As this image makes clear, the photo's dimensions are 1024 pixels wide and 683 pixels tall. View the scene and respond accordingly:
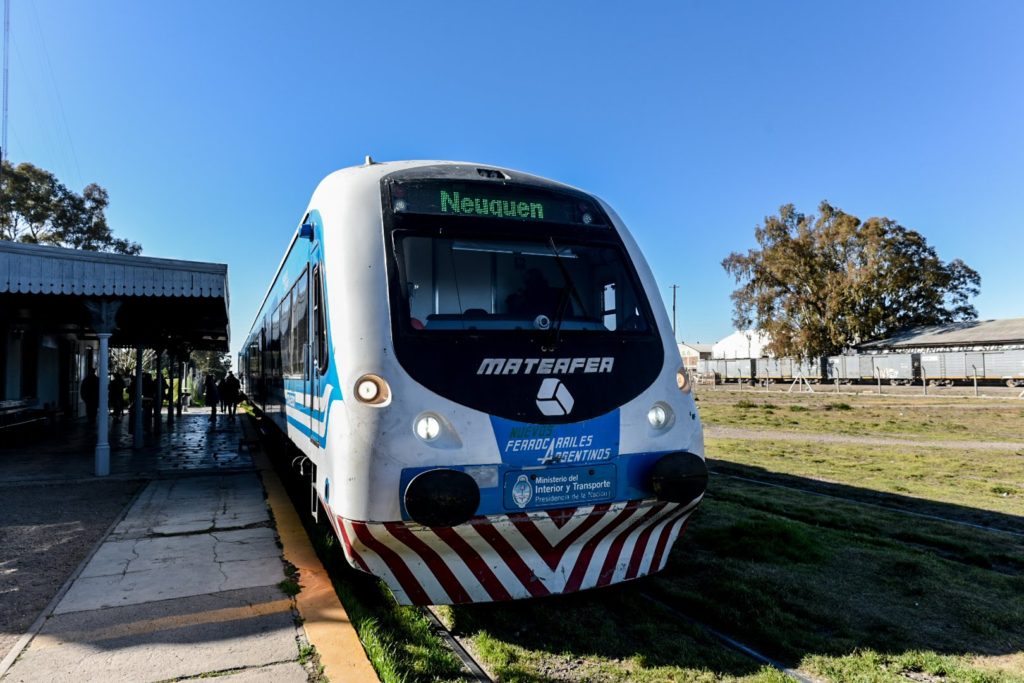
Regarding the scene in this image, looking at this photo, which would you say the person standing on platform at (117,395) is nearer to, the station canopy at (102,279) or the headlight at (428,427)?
the station canopy at (102,279)

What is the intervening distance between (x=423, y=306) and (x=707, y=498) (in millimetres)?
5001

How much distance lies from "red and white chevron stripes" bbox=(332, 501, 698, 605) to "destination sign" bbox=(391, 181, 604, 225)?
192cm

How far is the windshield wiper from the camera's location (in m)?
4.13

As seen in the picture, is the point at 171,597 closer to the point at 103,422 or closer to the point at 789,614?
the point at 789,614

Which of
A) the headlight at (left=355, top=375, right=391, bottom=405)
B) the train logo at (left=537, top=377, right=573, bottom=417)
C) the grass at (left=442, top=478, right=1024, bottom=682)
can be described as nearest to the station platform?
the grass at (left=442, top=478, right=1024, bottom=682)

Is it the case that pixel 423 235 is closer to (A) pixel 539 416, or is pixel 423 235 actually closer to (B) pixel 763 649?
(A) pixel 539 416

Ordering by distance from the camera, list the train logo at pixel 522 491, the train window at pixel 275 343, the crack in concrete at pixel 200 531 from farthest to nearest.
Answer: the train window at pixel 275 343 < the crack in concrete at pixel 200 531 < the train logo at pixel 522 491

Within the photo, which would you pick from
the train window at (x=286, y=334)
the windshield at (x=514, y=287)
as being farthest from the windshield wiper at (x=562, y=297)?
the train window at (x=286, y=334)

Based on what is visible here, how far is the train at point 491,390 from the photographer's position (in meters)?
3.66

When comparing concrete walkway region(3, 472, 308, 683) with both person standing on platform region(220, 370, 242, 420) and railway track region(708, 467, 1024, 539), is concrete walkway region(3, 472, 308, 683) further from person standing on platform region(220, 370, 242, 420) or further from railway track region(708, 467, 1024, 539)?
person standing on platform region(220, 370, 242, 420)

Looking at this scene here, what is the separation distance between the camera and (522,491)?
379 cm

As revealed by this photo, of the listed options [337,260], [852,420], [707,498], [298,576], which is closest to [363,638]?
[298,576]

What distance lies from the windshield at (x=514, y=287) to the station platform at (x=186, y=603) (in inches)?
76.0

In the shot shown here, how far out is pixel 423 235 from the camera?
4305mm
